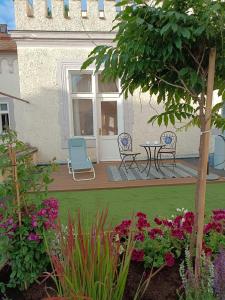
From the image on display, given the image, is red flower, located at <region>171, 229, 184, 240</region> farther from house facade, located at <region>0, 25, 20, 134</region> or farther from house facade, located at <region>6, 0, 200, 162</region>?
house facade, located at <region>0, 25, 20, 134</region>

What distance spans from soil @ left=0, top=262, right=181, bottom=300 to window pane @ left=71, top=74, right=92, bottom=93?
19.0 feet

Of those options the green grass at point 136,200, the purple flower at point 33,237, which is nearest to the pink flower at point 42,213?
the purple flower at point 33,237

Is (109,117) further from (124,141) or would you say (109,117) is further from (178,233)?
(178,233)

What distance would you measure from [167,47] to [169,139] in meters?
5.78

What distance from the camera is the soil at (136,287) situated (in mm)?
1433

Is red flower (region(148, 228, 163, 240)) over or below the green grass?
over

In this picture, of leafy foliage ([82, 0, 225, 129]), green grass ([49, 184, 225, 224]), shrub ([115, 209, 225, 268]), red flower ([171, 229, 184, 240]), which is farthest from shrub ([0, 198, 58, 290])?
green grass ([49, 184, 225, 224])

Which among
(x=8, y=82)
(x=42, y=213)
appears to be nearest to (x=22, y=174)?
(x=42, y=213)

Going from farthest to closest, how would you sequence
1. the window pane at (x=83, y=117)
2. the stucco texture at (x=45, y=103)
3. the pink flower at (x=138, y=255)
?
the window pane at (x=83, y=117), the stucco texture at (x=45, y=103), the pink flower at (x=138, y=255)

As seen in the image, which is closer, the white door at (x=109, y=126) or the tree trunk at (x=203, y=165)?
the tree trunk at (x=203, y=165)

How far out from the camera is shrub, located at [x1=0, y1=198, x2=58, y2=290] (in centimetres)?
144

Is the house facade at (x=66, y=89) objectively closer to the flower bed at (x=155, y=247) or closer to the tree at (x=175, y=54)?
the flower bed at (x=155, y=247)

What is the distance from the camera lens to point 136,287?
150 cm

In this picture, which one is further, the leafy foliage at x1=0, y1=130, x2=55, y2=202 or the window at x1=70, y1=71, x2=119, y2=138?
the window at x1=70, y1=71, x2=119, y2=138
